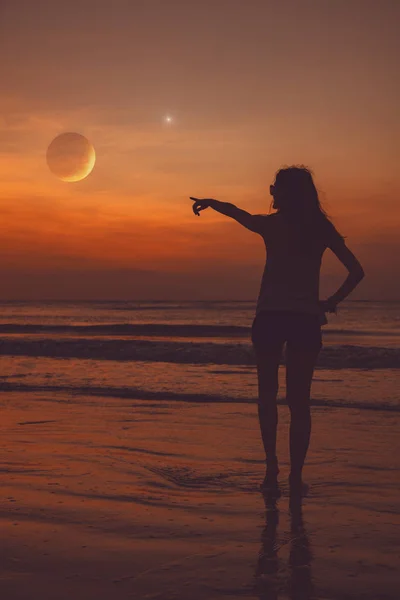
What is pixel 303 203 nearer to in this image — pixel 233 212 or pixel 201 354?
pixel 233 212

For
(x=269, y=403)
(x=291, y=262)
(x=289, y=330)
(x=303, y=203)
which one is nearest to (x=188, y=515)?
(x=269, y=403)

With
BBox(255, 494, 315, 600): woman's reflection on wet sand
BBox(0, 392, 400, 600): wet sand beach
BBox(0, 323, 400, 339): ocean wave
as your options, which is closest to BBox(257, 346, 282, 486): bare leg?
BBox(0, 392, 400, 600): wet sand beach

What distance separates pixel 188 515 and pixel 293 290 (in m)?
1.38

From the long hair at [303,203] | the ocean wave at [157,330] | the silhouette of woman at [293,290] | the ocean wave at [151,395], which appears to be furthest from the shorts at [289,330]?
the ocean wave at [157,330]

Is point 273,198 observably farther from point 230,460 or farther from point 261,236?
point 230,460

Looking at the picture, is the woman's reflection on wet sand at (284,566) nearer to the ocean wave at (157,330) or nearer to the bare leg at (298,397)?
the bare leg at (298,397)

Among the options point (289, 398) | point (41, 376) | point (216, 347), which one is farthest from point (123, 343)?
point (289, 398)

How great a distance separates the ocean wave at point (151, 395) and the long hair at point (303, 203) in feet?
14.4

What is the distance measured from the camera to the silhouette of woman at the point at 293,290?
4.21 metres

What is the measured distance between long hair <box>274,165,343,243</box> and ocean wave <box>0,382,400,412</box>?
4.39 metres

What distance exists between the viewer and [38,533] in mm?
3379

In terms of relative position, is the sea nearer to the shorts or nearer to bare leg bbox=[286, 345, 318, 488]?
bare leg bbox=[286, 345, 318, 488]

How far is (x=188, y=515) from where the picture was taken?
381cm

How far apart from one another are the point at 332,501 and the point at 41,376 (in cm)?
864
